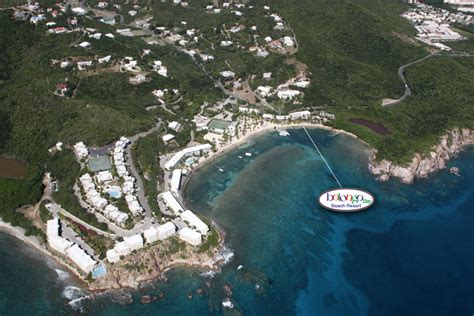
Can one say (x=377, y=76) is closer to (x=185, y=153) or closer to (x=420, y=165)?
(x=420, y=165)

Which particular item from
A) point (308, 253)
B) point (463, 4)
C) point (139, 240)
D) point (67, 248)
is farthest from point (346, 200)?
point (463, 4)

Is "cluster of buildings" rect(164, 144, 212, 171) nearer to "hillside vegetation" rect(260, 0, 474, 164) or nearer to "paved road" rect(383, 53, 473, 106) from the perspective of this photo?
"hillside vegetation" rect(260, 0, 474, 164)

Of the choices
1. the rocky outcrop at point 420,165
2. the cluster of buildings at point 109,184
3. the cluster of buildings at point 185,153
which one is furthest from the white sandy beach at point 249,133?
the cluster of buildings at point 109,184

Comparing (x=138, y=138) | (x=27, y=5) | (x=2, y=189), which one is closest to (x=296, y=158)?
(x=138, y=138)

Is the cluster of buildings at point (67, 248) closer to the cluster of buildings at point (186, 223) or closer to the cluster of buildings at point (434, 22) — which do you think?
the cluster of buildings at point (186, 223)

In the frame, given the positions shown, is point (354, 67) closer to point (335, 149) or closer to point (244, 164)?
point (335, 149)
